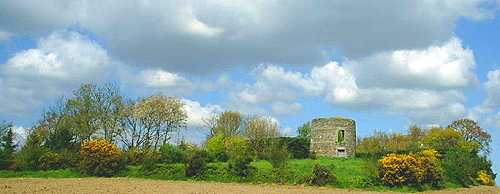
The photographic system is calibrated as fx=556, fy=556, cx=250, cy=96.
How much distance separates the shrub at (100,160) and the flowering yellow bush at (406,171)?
64.6 ft

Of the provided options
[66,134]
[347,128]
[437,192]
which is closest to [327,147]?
[347,128]

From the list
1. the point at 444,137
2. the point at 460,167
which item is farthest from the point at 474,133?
the point at 460,167

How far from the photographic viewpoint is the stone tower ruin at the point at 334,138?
56.6 metres

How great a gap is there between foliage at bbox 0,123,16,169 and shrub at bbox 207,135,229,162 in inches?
645

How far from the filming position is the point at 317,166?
125 feet

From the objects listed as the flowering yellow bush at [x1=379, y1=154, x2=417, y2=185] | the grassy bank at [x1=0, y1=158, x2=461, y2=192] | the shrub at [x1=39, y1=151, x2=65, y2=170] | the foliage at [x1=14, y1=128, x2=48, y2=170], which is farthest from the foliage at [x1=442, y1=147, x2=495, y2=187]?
the foliage at [x1=14, y1=128, x2=48, y2=170]

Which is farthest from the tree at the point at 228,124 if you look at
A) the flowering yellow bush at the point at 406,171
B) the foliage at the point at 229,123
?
the flowering yellow bush at the point at 406,171

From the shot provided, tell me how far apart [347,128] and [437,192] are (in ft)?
71.8

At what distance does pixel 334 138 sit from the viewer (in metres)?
56.6

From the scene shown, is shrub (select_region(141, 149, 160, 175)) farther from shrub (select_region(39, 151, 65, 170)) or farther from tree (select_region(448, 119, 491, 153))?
tree (select_region(448, 119, 491, 153))

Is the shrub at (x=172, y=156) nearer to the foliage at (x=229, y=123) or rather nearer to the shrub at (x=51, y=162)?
the shrub at (x=51, y=162)

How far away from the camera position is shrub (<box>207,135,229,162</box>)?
1918 inches

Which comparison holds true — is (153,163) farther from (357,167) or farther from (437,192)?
(437,192)

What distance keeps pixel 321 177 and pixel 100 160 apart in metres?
16.8
